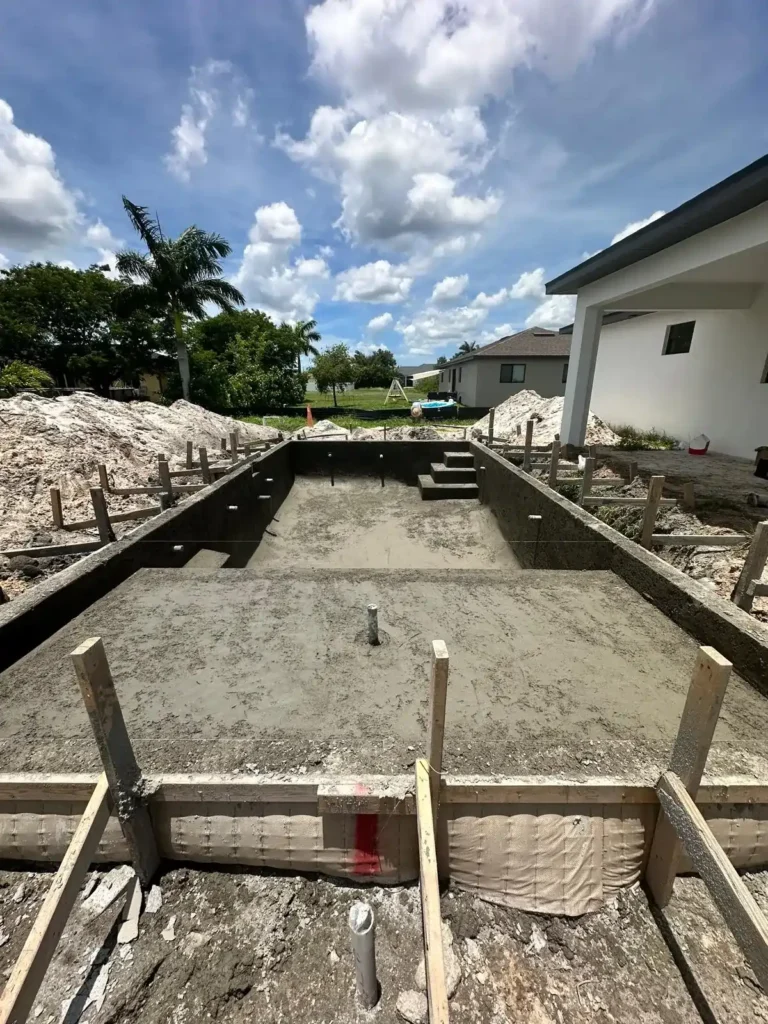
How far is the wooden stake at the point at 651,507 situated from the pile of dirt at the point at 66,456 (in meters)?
7.12

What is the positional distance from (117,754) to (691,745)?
2.33 m

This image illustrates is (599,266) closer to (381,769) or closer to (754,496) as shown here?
(754,496)

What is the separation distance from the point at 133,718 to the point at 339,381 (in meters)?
32.3

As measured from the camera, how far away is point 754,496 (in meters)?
6.21

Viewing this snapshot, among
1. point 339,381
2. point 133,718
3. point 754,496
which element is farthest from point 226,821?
point 339,381

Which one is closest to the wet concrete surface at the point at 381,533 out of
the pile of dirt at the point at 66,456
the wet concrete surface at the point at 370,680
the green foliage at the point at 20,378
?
the pile of dirt at the point at 66,456

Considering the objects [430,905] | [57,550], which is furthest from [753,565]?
[57,550]

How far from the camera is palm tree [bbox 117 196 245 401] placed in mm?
19078

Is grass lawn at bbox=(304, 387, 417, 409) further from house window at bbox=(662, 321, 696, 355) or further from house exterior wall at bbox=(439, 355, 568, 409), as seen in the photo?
house window at bbox=(662, 321, 696, 355)

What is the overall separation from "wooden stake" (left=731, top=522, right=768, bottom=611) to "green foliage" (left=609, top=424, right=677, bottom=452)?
28.7 feet

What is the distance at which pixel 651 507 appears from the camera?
4152mm

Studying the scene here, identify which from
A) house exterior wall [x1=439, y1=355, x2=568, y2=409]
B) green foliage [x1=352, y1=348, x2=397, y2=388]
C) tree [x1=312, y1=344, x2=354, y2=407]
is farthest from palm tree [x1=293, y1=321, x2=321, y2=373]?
green foliage [x1=352, y1=348, x2=397, y2=388]

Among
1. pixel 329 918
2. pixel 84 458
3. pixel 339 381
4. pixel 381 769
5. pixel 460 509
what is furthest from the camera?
pixel 339 381

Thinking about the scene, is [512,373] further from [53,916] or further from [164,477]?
[53,916]
